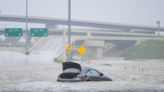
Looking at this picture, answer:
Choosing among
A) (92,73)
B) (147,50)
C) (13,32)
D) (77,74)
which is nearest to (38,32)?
(13,32)

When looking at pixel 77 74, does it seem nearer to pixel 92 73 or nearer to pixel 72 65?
pixel 72 65

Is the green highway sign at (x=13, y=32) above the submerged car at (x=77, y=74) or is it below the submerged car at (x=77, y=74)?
above

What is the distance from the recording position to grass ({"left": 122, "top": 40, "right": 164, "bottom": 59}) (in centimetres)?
13981

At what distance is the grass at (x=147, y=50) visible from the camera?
140 meters

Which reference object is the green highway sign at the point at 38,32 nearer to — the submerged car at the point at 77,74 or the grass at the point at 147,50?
the submerged car at the point at 77,74

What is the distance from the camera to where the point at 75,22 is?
194m

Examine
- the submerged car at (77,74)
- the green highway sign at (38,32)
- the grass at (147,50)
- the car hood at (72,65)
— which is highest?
the green highway sign at (38,32)

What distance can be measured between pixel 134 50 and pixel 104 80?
4838 inches

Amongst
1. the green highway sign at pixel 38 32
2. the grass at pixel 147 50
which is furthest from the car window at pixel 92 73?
the grass at pixel 147 50

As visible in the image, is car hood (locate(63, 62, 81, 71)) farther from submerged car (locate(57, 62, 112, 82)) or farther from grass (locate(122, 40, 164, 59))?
grass (locate(122, 40, 164, 59))

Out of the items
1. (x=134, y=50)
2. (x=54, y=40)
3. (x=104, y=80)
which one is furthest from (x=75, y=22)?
(x=104, y=80)

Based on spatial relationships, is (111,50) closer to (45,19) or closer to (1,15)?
(45,19)

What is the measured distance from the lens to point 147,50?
143625mm

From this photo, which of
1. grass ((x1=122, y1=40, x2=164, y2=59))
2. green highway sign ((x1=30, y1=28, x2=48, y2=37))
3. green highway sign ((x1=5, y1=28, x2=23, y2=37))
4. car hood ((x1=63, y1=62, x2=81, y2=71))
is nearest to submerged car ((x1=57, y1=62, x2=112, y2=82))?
car hood ((x1=63, y1=62, x2=81, y2=71))
